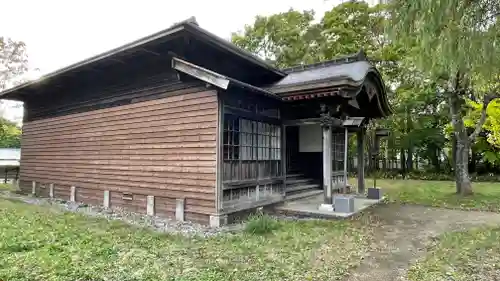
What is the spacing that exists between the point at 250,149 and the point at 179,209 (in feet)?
6.68

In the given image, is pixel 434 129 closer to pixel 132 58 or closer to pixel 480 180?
pixel 480 180

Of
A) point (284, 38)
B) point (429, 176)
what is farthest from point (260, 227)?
point (284, 38)

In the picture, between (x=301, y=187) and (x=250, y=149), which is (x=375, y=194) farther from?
(x=250, y=149)

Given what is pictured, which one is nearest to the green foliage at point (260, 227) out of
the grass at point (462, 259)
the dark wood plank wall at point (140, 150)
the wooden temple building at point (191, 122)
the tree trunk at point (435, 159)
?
the wooden temple building at point (191, 122)

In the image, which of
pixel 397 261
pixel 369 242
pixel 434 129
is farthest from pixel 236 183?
pixel 434 129

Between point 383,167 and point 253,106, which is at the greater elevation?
point 253,106

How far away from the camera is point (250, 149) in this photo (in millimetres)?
7211

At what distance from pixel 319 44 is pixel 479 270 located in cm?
1642

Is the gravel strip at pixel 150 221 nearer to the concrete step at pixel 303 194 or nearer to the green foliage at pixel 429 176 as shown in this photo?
the concrete step at pixel 303 194

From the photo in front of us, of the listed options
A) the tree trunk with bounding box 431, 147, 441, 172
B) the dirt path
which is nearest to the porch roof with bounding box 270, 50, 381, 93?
the dirt path

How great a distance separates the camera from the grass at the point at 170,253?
11.5 ft

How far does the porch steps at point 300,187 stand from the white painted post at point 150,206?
3.43 m

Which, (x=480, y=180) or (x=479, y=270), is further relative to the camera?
(x=480, y=180)

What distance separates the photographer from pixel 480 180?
16.6 m
